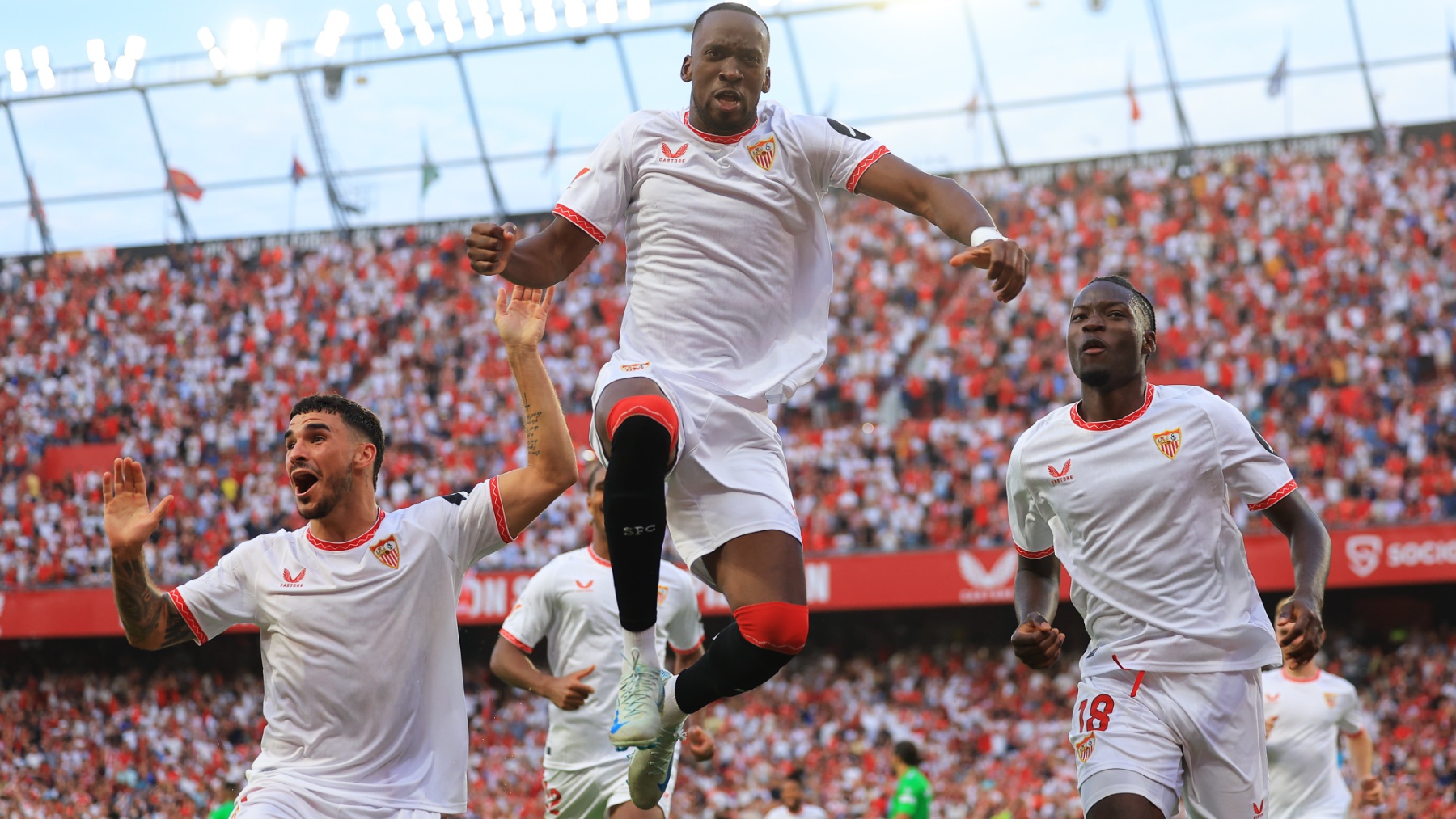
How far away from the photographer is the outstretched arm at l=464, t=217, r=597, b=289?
424 cm

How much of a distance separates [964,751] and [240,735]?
1148 cm

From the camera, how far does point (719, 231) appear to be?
467 cm

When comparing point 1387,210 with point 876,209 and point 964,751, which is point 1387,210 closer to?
point 876,209

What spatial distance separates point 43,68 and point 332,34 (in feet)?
24.9

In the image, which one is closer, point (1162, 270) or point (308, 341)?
point (1162, 270)

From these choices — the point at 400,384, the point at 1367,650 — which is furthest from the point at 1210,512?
the point at 400,384

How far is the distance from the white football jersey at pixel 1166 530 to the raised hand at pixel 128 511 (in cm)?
317

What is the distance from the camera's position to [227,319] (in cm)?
2902

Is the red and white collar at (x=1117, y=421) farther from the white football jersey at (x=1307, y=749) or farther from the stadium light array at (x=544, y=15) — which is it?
the stadium light array at (x=544, y=15)

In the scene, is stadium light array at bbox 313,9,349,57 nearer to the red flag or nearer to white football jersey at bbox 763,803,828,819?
the red flag

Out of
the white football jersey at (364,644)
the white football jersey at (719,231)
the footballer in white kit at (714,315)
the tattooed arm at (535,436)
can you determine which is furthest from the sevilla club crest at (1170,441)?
the white football jersey at (364,644)

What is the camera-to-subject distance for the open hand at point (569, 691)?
20.9 feet

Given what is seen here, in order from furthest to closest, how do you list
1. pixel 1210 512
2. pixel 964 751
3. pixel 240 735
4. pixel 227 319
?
pixel 227 319 < pixel 240 735 < pixel 964 751 < pixel 1210 512

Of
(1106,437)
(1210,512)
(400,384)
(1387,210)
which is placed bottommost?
(1210,512)
